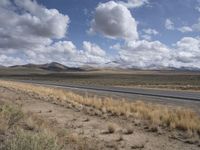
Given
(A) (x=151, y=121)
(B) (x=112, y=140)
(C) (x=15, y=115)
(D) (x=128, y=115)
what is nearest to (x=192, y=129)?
(A) (x=151, y=121)

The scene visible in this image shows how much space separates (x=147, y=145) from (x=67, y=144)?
263cm

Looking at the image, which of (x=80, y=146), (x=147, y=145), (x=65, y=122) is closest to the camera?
(x=80, y=146)

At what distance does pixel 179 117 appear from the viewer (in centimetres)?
1525

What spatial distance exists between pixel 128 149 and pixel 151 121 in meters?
5.14

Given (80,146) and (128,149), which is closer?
(80,146)

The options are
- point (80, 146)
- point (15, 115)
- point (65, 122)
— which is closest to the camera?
point (80, 146)

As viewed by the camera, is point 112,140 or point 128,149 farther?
point 112,140

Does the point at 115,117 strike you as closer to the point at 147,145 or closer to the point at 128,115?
the point at 128,115

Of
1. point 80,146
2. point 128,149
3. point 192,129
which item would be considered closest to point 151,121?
point 192,129

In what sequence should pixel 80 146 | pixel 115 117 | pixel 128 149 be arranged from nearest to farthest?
pixel 80 146, pixel 128 149, pixel 115 117

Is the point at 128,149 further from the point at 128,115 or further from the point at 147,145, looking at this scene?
the point at 128,115

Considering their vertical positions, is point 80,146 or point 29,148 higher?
point 29,148

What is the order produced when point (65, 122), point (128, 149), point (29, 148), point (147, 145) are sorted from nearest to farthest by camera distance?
point (29, 148)
point (128, 149)
point (147, 145)
point (65, 122)

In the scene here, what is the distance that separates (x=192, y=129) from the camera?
12664mm
